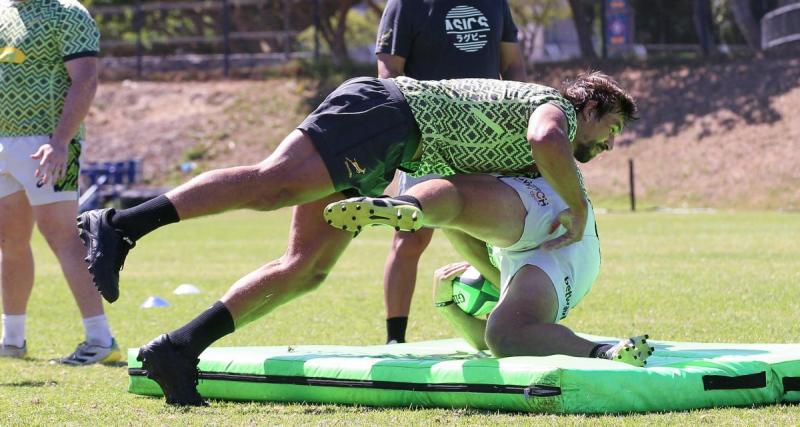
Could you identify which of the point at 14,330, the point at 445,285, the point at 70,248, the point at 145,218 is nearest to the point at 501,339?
the point at 445,285

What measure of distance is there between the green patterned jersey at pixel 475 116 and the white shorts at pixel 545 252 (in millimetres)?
179

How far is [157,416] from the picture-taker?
4.93m

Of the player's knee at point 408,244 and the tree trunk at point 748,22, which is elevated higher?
the player's knee at point 408,244

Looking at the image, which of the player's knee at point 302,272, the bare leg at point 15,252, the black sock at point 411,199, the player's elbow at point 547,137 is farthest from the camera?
the bare leg at point 15,252

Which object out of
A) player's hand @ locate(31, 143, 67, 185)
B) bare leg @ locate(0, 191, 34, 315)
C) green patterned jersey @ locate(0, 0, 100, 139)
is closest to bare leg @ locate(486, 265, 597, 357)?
player's hand @ locate(31, 143, 67, 185)

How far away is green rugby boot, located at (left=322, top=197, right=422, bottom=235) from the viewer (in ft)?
15.6

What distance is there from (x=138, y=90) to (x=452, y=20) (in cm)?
3043

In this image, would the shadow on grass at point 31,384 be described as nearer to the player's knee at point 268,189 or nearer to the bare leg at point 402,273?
the player's knee at point 268,189

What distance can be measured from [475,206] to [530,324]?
1.84ft

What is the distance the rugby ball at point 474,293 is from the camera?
6133mm

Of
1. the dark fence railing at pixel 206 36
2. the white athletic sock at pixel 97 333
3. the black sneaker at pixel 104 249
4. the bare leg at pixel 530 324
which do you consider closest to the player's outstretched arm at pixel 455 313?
the bare leg at pixel 530 324

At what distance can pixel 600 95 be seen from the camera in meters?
5.73

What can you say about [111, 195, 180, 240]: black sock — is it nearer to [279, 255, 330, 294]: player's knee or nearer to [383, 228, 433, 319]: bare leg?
[279, 255, 330, 294]: player's knee

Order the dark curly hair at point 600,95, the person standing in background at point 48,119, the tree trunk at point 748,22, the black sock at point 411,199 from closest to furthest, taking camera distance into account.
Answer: the black sock at point 411,199
the dark curly hair at point 600,95
the person standing in background at point 48,119
the tree trunk at point 748,22
